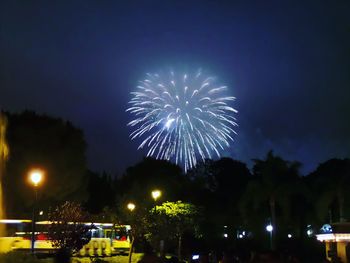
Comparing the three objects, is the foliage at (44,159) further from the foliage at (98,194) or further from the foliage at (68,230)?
the foliage at (98,194)

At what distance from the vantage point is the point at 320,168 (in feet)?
297

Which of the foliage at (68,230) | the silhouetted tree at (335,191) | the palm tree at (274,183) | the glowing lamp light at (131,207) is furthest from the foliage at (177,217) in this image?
the silhouetted tree at (335,191)

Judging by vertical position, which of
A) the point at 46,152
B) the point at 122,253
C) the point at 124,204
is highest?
the point at 46,152

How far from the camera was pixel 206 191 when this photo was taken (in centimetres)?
7781

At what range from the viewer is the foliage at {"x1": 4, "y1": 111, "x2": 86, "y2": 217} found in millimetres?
55500

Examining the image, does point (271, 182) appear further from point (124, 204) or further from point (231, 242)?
point (124, 204)

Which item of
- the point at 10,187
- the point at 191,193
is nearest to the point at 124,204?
the point at 10,187

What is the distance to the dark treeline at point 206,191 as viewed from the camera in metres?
55.8

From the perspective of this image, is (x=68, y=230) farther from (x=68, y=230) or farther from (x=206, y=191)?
(x=206, y=191)

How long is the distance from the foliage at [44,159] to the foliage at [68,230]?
18.4 meters

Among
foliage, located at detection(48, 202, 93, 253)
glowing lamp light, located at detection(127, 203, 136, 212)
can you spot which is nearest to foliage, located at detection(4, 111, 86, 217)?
glowing lamp light, located at detection(127, 203, 136, 212)

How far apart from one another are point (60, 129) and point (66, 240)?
24807 mm

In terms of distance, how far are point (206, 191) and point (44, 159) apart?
1095 inches

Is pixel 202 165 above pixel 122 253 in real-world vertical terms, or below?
above
